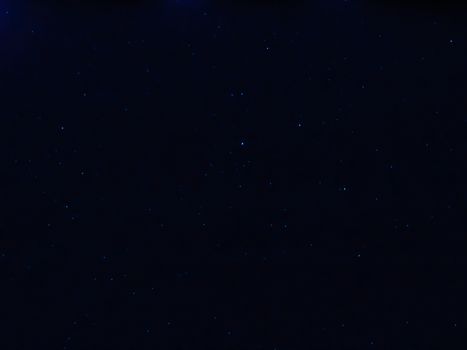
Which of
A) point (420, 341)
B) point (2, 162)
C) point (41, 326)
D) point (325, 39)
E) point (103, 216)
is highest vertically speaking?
point (325, 39)

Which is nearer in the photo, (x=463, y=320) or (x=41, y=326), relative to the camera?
(x=41, y=326)

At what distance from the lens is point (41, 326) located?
4.69ft

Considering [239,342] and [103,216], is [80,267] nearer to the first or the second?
[103,216]

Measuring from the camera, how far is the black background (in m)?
1.44

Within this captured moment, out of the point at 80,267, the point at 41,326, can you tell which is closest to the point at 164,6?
the point at 80,267

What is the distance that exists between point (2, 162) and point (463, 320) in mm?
1189

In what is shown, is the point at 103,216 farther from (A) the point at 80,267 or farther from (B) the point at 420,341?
(B) the point at 420,341

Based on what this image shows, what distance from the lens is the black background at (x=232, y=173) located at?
144 cm

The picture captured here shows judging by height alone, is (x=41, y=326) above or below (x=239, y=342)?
above

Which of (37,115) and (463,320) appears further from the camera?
(463,320)

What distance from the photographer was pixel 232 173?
1492 mm

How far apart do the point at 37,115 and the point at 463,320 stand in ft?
3.80

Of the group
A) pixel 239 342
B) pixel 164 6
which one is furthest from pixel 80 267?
pixel 164 6

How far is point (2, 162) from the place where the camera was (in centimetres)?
142
